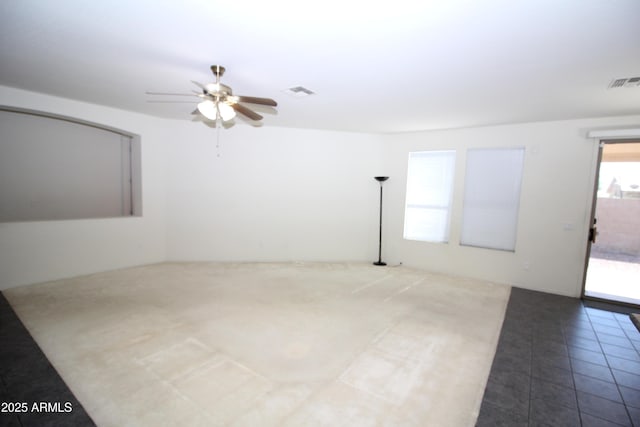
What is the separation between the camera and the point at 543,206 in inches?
171

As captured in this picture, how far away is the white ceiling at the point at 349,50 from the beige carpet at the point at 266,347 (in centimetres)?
259

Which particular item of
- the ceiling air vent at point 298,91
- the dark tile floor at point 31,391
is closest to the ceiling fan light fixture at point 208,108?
the ceiling air vent at point 298,91

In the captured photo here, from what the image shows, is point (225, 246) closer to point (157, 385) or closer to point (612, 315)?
point (157, 385)

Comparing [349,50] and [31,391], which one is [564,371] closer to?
[349,50]

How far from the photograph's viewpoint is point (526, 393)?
215 cm

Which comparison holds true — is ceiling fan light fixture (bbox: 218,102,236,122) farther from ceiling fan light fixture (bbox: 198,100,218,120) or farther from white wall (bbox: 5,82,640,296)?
white wall (bbox: 5,82,640,296)

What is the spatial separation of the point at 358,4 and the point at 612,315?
4725 mm

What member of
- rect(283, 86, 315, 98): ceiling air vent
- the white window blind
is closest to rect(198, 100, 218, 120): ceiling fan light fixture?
rect(283, 86, 315, 98): ceiling air vent

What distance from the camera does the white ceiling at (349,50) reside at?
A: 182cm

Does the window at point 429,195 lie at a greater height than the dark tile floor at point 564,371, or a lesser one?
greater

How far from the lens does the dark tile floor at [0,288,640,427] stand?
75.3 inches

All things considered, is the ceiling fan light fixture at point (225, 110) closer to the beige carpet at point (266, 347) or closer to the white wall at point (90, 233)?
the beige carpet at point (266, 347)

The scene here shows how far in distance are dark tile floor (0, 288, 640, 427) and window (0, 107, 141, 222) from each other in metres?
2.27

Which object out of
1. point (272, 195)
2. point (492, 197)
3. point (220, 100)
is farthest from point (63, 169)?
point (492, 197)
